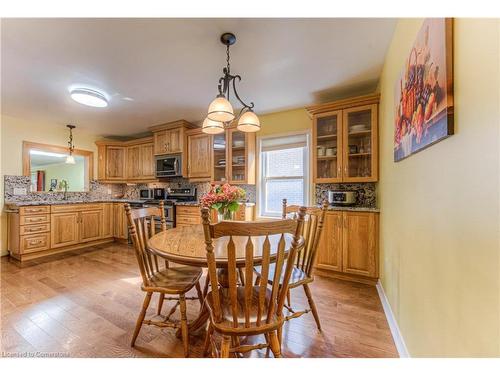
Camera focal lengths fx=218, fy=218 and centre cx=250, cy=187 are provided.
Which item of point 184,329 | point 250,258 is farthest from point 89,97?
point 250,258

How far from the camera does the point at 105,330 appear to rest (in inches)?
67.6

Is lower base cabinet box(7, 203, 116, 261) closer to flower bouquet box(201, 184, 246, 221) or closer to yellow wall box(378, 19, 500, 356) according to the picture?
flower bouquet box(201, 184, 246, 221)

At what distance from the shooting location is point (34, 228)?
136 inches

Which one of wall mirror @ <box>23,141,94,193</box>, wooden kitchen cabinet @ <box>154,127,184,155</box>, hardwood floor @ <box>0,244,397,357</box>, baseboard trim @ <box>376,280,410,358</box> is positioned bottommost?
hardwood floor @ <box>0,244,397,357</box>

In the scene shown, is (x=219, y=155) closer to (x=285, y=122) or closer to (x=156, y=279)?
(x=285, y=122)

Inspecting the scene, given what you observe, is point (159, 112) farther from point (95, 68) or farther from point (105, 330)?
point (105, 330)

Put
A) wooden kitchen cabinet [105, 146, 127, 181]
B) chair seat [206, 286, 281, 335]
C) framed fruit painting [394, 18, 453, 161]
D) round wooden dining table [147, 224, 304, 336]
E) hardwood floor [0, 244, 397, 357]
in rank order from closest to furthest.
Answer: framed fruit painting [394, 18, 453, 161]
chair seat [206, 286, 281, 335]
round wooden dining table [147, 224, 304, 336]
hardwood floor [0, 244, 397, 357]
wooden kitchen cabinet [105, 146, 127, 181]

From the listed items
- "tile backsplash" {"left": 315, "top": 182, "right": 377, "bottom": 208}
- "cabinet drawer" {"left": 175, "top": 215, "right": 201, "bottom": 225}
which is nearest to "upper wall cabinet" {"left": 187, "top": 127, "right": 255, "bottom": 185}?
"cabinet drawer" {"left": 175, "top": 215, "right": 201, "bottom": 225}

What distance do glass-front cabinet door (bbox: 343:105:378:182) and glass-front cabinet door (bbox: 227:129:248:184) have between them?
1557 mm

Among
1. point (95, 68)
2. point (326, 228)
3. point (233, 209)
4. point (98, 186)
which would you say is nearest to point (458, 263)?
point (233, 209)

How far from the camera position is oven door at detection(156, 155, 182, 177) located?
4.05 meters

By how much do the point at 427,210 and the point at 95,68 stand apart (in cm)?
307

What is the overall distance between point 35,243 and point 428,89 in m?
5.08

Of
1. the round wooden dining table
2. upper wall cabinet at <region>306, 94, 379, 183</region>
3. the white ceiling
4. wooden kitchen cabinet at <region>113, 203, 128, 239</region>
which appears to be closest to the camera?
the round wooden dining table
